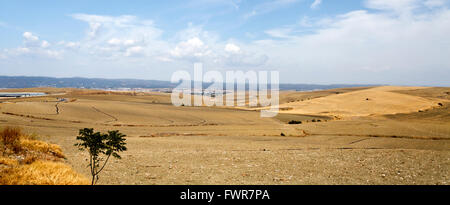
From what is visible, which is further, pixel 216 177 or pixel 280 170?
pixel 280 170

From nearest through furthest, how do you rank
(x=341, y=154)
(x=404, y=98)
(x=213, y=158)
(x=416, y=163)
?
1. (x=416, y=163)
2. (x=213, y=158)
3. (x=341, y=154)
4. (x=404, y=98)

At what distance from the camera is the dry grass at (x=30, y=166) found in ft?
22.2

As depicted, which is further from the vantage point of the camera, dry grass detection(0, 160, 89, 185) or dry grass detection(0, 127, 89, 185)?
dry grass detection(0, 127, 89, 185)

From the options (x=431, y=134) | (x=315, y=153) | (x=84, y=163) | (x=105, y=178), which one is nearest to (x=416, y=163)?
(x=315, y=153)

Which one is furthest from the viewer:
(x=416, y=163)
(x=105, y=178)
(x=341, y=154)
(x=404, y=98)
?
(x=404, y=98)

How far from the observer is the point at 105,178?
9.03 m

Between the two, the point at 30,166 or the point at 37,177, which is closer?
the point at 37,177

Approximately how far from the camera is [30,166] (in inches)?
315

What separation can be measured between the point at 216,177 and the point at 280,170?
245 cm

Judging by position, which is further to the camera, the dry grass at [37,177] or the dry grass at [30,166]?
the dry grass at [30,166]

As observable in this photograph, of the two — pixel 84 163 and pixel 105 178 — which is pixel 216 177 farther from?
pixel 84 163

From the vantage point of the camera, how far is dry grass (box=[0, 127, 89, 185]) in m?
6.78

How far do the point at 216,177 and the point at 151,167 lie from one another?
8.92ft
